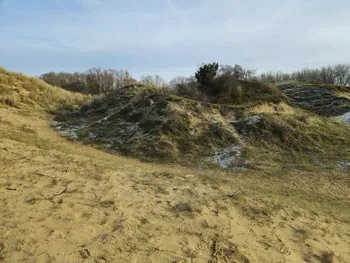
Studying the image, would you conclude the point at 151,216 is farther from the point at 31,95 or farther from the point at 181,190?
the point at 31,95

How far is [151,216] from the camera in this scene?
5.36m

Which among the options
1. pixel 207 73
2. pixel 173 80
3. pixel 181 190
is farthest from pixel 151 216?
pixel 173 80

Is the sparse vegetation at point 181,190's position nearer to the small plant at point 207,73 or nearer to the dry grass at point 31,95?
the dry grass at point 31,95

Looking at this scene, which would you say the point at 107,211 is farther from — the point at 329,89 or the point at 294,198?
the point at 329,89

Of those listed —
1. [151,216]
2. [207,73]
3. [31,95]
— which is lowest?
[151,216]

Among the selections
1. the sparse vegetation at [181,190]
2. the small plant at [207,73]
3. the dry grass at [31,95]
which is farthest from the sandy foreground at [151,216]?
the small plant at [207,73]

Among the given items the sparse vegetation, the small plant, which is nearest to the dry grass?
the sparse vegetation

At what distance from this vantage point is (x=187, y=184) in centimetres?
739

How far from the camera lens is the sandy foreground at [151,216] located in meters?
4.24

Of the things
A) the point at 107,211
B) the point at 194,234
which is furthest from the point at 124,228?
the point at 194,234

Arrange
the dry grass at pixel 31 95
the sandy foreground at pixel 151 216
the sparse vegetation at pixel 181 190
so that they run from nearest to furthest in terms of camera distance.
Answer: the sandy foreground at pixel 151 216
the sparse vegetation at pixel 181 190
the dry grass at pixel 31 95

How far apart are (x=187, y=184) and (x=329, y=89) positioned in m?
23.4

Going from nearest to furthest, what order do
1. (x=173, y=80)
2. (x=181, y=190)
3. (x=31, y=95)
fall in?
(x=181, y=190) → (x=31, y=95) → (x=173, y=80)

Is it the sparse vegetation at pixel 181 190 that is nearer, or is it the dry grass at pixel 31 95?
the sparse vegetation at pixel 181 190
